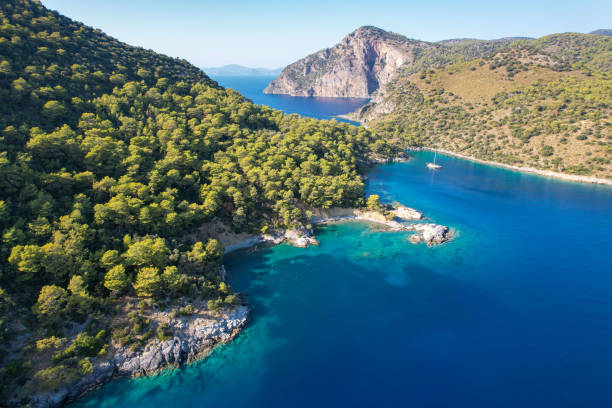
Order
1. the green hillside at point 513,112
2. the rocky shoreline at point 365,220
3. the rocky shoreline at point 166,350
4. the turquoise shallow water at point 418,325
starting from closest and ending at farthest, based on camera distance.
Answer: the rocky shoreline at point 166,350
the turquoise shallow water at point 418,325
the rocky shoreline at point 365,220
the green hillside at point 513,112

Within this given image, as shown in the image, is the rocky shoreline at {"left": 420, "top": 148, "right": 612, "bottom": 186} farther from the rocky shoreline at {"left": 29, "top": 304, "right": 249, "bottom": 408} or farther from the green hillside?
the rocky shoreline at {"left": 29, "top": 304, "right": 249, "bottom": 408}

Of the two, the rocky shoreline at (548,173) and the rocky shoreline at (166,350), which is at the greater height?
the rocky shoreline at (548,173)

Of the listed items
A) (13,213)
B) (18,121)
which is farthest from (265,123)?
(13,213)

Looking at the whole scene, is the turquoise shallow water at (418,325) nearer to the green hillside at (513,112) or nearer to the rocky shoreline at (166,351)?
the rocky shoreline at (166,351)

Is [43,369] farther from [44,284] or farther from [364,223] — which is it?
[364,223]

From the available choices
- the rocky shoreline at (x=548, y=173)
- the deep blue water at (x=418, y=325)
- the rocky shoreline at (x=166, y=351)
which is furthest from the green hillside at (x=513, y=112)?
the rocky shoreline at (x=166, y=351)

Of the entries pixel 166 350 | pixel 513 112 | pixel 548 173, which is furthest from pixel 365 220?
pixel 513 112
